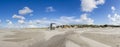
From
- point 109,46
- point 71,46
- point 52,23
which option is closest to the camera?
point 71,46

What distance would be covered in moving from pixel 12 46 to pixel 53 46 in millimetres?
3735

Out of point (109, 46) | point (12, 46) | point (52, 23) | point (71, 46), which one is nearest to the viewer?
point (71, 46)

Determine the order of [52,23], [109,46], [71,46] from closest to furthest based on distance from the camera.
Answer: [71,46] → [109,46] → [52,23]

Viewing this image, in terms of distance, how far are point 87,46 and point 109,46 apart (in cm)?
260

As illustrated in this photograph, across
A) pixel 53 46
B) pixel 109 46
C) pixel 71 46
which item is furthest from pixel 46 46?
pixel 109 46

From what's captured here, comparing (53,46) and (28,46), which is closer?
(53,46)

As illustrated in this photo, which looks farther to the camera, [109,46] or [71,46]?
[109,46]

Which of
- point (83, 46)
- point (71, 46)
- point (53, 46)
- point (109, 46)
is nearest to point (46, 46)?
point (53, 46)

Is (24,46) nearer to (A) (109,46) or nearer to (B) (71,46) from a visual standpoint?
(B) (71,46)

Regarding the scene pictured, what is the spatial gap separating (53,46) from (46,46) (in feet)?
2.56

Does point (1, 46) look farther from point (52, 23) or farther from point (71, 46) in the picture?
point (52, 23)

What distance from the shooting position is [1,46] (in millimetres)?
17797

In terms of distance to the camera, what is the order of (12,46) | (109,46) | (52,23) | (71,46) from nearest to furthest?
(71,46) < (12,46) < (109,46) < (52,23)

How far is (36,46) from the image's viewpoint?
18.0 meters
